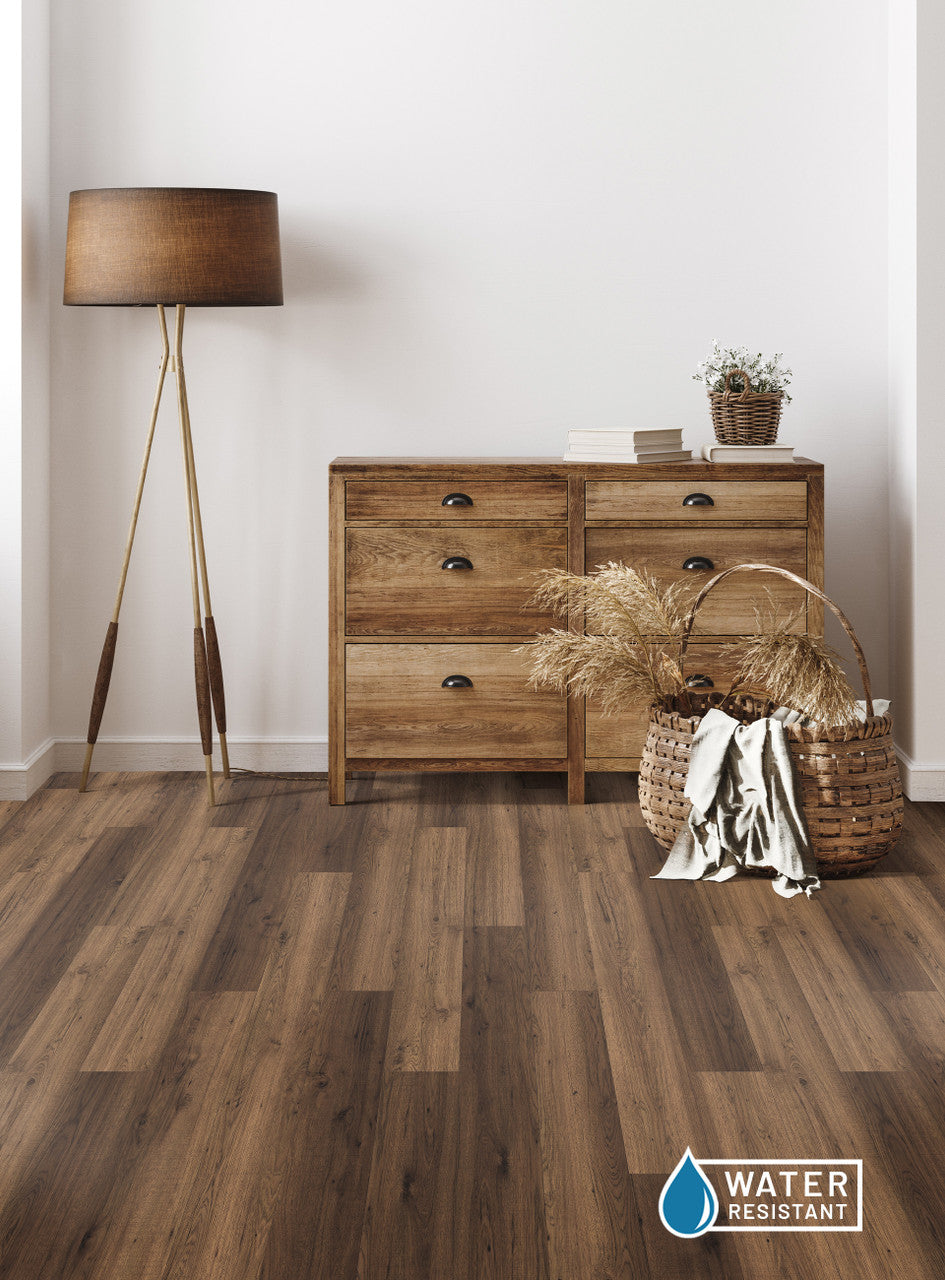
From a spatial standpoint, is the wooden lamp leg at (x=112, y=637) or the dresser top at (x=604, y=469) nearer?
the dresser top at (x=604, y=469)

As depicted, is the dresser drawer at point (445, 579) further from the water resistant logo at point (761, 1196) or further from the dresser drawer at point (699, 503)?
the water resistant logo at point (761, 1196)

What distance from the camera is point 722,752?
293 centimetres

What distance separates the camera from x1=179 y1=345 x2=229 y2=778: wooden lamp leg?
3.63 meters

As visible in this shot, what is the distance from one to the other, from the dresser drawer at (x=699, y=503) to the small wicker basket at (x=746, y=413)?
0.16m

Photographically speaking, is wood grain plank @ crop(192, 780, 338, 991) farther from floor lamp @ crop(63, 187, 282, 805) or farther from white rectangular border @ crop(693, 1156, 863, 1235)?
floor lamp @ crop(63, 187, 282, 805)

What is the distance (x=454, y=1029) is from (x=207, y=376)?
7.73 ft

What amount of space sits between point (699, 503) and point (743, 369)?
42cm

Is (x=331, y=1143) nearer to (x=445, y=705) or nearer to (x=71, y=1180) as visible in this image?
(x=71, y=1180)

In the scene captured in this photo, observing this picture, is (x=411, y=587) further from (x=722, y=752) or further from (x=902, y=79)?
(x=902, y=79)

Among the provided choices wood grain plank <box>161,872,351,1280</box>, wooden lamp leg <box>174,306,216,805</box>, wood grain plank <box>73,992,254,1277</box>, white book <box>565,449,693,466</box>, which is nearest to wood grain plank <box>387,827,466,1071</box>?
wood grain plank <box>161,872,351,1280</box>

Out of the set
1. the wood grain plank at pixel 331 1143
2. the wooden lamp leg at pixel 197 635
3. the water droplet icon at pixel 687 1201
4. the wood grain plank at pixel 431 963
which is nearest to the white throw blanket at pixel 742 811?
the wood grain plank at pixel 431 963

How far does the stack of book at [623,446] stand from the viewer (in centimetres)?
348

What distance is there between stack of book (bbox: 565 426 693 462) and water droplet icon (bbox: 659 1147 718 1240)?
209 cm

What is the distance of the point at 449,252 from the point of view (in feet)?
12.6
